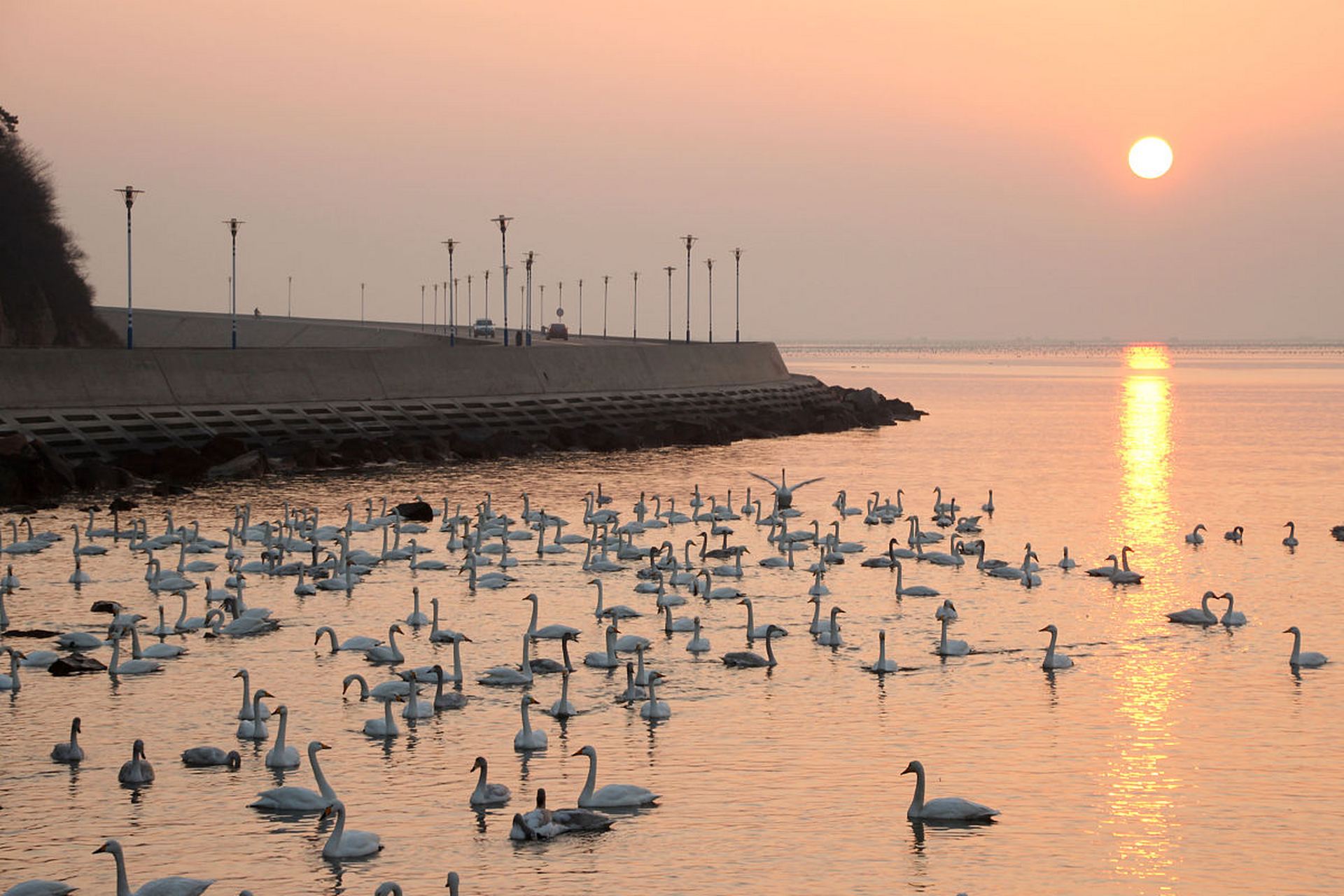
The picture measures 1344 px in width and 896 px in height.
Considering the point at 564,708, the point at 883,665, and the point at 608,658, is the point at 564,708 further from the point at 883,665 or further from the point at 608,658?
the point at 883,665

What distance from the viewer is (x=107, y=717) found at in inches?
974

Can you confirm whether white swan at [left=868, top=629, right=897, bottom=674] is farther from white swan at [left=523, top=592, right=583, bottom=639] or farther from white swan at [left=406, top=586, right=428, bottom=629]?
white swan at [left=406, top=586, right=428, bottom=629]

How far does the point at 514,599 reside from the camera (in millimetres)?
35969

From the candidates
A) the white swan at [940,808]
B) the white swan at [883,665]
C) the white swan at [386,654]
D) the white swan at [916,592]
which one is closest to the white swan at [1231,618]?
the white swan at [916,592]

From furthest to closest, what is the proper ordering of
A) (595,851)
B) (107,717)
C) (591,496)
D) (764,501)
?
1. (764,501)
2. (591,496)
3. (107,717)
4. (595,851)

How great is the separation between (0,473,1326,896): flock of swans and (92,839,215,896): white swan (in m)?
0.02

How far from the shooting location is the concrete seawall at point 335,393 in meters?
60.6

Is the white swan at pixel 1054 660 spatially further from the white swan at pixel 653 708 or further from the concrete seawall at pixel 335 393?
the concrete seawall at pixel 335 393

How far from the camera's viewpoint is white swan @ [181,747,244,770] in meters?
22.1

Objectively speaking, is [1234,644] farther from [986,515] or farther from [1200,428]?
[1200,428]

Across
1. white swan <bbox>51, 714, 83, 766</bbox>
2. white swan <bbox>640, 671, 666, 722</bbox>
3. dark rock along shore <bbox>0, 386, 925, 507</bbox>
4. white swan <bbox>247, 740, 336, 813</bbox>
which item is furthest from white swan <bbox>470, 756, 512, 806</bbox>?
dark rock along shore <bbox>0, 386, 925, 507</bbox>

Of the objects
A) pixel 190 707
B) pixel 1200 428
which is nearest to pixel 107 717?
pixel 190 707

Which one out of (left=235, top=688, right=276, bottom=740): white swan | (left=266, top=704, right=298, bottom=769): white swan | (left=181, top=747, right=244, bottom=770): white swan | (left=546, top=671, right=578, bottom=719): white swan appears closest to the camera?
(left=266, top=704, right=298, bottom=769): white swan

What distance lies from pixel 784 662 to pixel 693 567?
10.2 m
